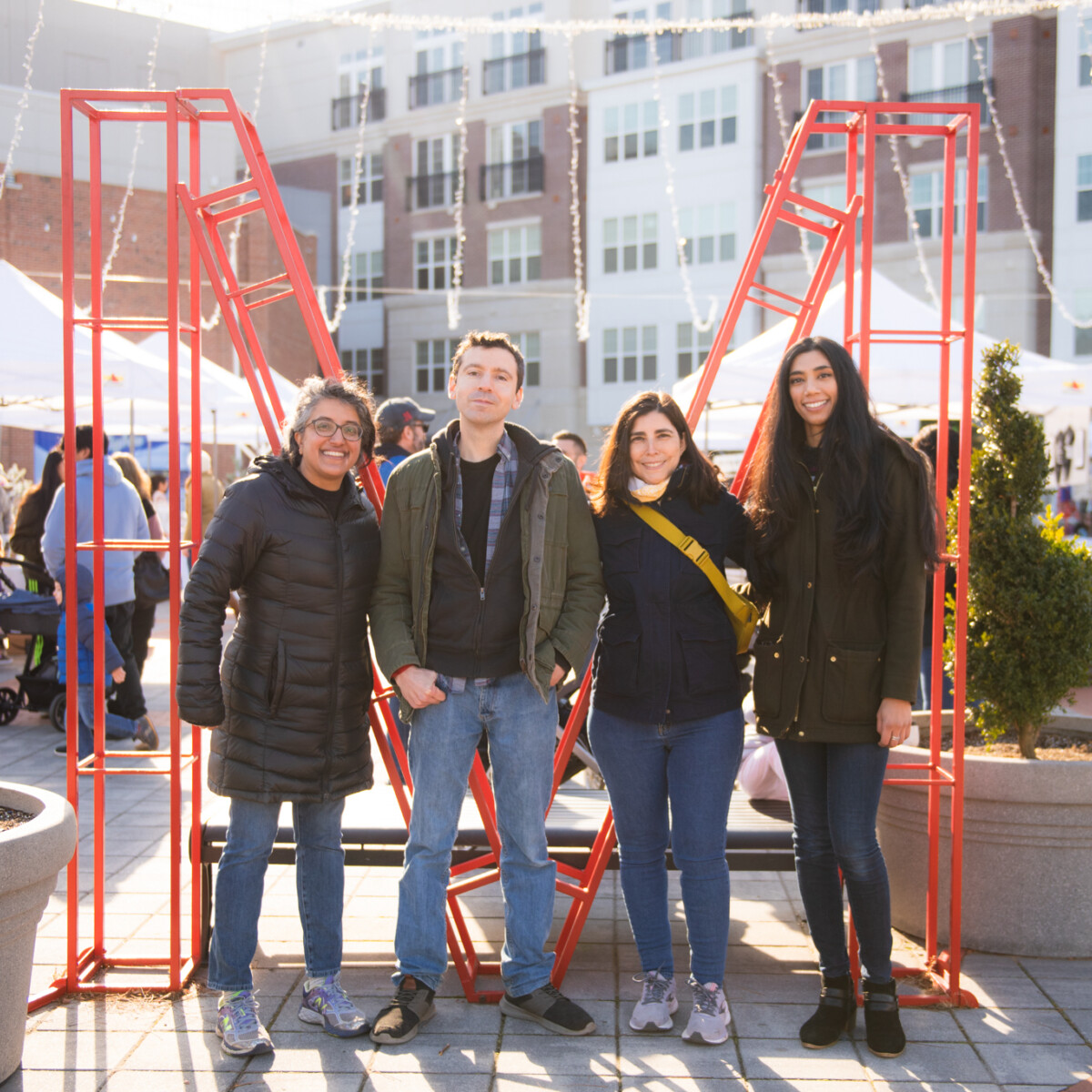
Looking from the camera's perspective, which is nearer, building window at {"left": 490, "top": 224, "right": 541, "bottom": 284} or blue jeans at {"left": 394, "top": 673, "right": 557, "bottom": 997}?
blue jeans at {"left": 394, "top": 673, "right": 557, "bottom": 997}

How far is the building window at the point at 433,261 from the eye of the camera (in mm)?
32125

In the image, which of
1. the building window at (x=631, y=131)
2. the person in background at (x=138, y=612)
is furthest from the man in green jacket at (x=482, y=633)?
the building window at (x=631, y=131)

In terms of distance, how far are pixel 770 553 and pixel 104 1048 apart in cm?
232

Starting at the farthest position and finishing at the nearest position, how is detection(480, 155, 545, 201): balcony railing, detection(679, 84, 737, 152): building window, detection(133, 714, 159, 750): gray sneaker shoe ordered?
1. detection(480, 155, 545, 201): balcony railing
2. detection(679, 84, 737, 152): building window
3. detection(133, 714, 159, 750): gray sneaker shoe

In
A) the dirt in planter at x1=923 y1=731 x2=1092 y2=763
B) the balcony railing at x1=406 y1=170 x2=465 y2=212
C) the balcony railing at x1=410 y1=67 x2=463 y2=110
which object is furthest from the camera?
the balcony railing at x1=406 y1=170 x2=465 y2=212

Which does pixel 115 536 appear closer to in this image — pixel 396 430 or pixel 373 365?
pixel 396 430

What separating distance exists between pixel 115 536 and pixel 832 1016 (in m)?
5.27

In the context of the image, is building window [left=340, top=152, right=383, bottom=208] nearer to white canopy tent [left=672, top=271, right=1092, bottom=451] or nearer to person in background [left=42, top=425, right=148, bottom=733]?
white canopy tent [left=672, top=271, right=1092, bottom=451]

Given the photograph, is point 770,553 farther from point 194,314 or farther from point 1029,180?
point 1029,180

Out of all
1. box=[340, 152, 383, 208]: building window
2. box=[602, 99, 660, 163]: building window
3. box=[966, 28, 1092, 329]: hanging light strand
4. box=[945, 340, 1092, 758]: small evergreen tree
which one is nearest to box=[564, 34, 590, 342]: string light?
box=[602, 99, 660, 163]: building window

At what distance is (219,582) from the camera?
10.0 ft

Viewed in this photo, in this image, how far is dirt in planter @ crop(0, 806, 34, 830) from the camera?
10.3ft

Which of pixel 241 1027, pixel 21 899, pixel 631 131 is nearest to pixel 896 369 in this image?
pixel 241 1027

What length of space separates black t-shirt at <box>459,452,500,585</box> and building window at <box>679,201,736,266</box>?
2488 centimetres
